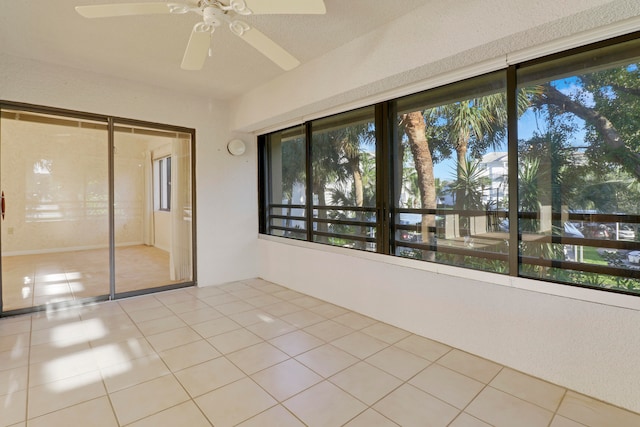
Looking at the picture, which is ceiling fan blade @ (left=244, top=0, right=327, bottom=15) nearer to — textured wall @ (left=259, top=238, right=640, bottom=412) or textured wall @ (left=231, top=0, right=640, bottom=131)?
textured wall @ (left=231, top=0, right=640, bottom=131)

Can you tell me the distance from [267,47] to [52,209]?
123 inches

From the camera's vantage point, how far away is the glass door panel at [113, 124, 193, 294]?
3.76 m

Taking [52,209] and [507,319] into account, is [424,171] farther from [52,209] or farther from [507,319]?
[52,209]

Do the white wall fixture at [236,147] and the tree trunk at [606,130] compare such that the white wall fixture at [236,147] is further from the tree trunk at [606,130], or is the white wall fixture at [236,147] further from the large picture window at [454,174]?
the tree trunk at [606,130]

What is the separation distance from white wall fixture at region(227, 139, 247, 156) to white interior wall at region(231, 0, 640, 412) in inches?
50.8

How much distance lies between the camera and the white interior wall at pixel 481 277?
1.77 meters

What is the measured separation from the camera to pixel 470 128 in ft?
8.14

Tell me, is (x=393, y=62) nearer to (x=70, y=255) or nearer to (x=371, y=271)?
(x=371, y=271)

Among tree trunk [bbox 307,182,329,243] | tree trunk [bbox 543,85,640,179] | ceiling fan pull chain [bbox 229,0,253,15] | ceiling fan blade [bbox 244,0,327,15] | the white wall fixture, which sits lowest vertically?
tree trunk [bbox 307,182,329,243]

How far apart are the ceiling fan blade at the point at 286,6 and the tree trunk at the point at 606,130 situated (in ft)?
5.45

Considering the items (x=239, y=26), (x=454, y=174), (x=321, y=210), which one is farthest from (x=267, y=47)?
(x=321, y=210)

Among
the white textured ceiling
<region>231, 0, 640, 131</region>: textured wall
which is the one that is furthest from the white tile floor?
the white textured ceiling

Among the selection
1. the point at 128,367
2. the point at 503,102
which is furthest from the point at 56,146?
the point at 503,102

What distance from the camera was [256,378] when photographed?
2072mm
